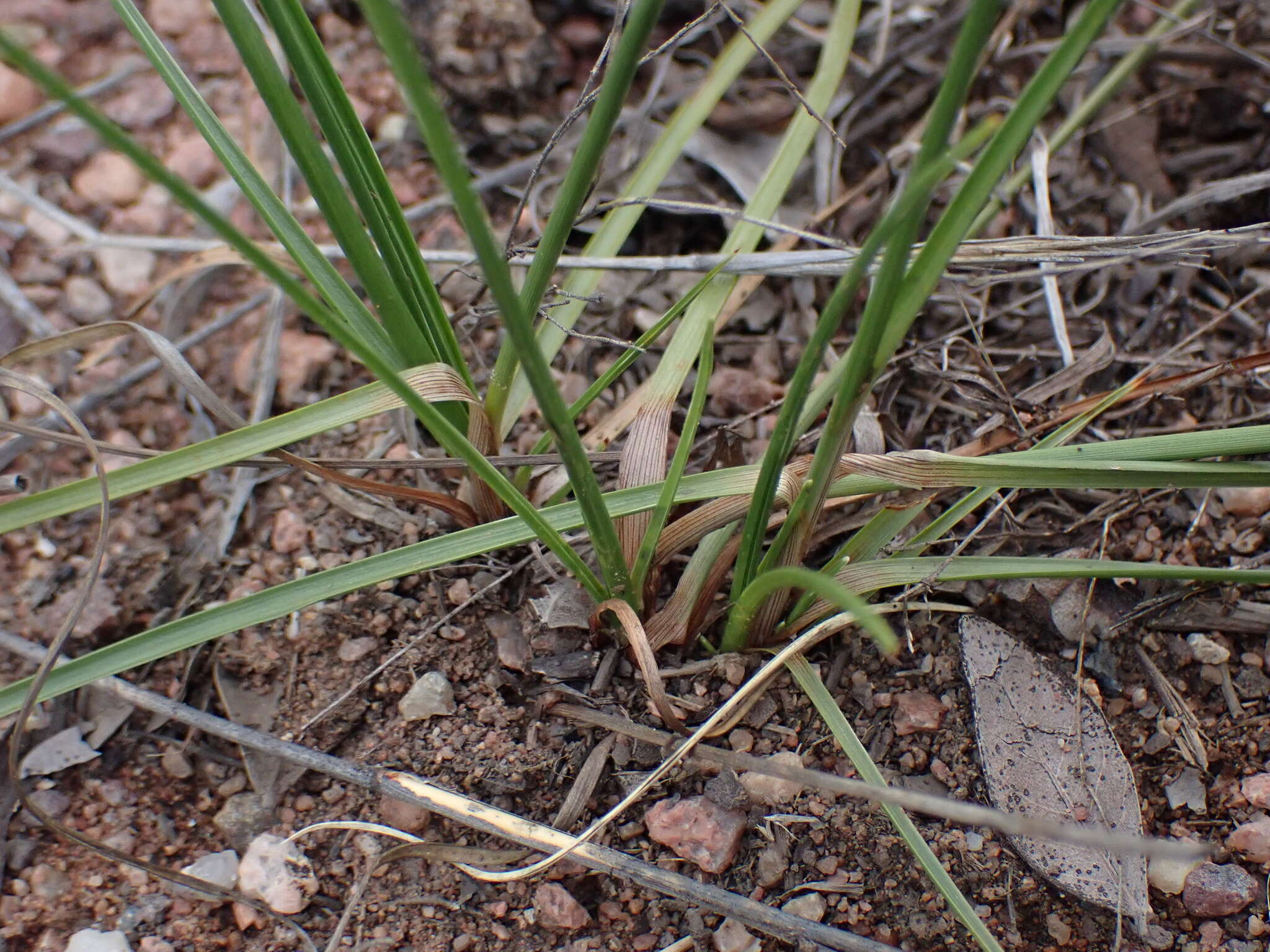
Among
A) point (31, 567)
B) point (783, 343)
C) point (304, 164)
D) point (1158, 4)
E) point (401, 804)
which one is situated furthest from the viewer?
point (1158, 4)

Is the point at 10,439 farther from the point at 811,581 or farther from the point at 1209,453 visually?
the point at 1209,453

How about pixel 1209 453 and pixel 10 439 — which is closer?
pixel 1209 453

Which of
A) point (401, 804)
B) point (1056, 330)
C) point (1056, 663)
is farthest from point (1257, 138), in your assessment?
point (401, 804)

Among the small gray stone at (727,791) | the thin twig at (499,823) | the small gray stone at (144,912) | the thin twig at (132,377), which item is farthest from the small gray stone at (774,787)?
the thin twig at (132,377)

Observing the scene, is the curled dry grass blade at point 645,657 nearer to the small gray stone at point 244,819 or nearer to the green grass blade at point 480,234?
the green grass blade at point 480,234

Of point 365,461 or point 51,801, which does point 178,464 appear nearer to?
point 365,461

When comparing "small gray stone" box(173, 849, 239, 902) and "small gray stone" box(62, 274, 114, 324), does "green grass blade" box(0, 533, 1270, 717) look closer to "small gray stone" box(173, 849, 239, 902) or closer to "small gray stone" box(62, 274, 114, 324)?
"small gray stone" box(173, 849, 239, 902)
